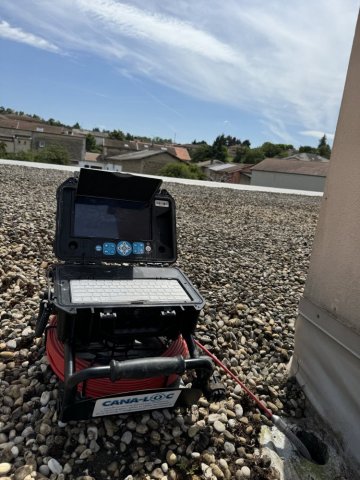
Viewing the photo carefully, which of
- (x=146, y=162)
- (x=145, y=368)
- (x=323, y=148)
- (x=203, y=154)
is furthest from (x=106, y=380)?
(x=323, y=148)

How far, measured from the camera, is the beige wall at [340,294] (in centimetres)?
210

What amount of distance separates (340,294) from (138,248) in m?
1.30

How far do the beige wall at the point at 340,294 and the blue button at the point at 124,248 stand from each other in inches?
49.9

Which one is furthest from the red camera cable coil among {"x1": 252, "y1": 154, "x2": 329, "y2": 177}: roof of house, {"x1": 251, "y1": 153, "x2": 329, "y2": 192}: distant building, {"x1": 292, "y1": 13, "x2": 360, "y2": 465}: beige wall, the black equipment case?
{"x1": 252, "y1": 154, "x2": 329, "y2": 177}: roof of house

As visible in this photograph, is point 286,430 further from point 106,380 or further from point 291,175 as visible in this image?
point 291,175

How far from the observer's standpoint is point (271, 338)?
3201 millimetres

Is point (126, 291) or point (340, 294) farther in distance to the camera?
point (340, 294)

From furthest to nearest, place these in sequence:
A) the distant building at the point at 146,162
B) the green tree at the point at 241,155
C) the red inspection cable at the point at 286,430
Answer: the green tree at the point at 241,155, the distant building at the point at 146,162, the red inspection cable at the point at 286,430

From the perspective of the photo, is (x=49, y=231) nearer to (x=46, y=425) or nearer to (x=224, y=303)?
(x=224, y=303)

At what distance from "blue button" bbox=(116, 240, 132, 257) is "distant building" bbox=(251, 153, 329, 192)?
3633 cm

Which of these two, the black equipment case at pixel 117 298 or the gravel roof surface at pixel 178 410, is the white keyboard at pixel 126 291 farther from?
the gravel roof surface at pixel 178 410

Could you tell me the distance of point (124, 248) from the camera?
7.67 ft

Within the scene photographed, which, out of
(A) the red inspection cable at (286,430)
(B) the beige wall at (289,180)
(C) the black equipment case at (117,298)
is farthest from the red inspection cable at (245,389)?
(B) the beige wall at (289,180)

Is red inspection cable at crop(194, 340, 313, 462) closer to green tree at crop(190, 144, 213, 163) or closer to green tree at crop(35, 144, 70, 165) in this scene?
green tree at crop(35, 144, 70, 165)
